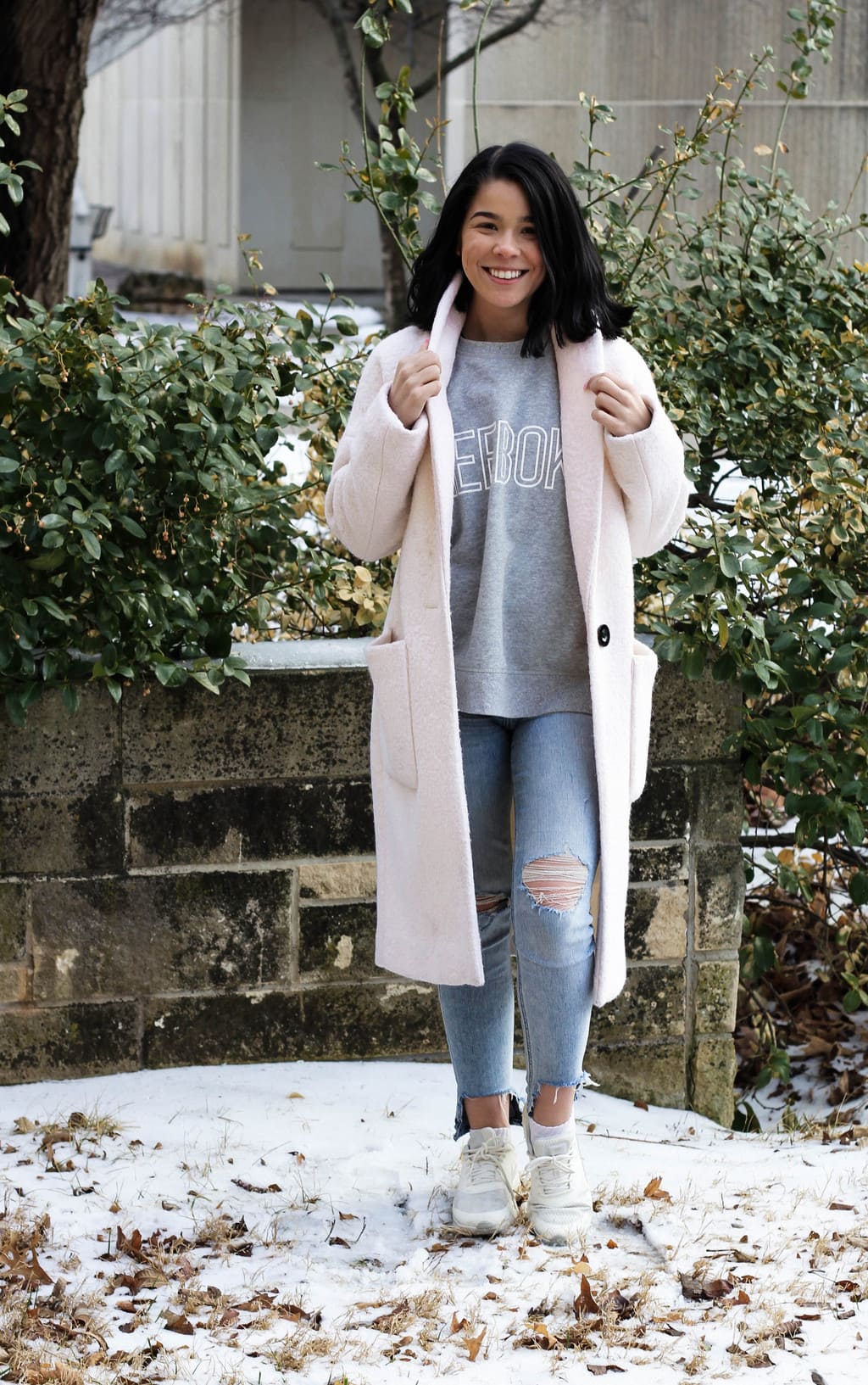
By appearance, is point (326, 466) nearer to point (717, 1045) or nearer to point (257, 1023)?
point (257, 1023)

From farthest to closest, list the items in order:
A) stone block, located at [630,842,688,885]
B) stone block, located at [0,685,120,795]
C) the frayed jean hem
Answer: stone block, located at [630,842,688,885] < stone block, located at [0,685,120,795] < the frayed jean hem

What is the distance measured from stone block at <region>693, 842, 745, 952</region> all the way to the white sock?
3.01 feet


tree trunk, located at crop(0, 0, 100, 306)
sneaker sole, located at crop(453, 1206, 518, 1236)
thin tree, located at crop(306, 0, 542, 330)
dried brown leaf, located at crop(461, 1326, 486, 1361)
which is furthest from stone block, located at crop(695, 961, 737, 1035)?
thin tree, located at crop(306, 0, 542, 330)

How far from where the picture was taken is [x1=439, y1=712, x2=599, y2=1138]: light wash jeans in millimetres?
2629

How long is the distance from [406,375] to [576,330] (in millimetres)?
301

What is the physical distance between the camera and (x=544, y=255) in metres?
2.63

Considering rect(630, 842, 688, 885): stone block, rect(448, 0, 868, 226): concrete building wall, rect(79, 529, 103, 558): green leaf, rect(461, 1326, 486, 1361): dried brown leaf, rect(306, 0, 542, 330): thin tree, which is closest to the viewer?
rect(461, 1326, 486, 1361): dried brown leaf

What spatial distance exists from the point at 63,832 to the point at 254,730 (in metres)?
0.43

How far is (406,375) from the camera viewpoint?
2.57 metres

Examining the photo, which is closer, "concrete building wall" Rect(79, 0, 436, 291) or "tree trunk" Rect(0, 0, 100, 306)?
"tree trunk" Rect(0, 0, 100, 306)

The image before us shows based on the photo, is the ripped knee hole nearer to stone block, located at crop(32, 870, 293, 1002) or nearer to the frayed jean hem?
the frayed jean hem

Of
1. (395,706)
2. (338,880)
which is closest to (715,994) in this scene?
(338,880)

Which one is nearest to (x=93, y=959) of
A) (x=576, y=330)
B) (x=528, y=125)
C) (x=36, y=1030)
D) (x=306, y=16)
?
(x=36, y=1030)

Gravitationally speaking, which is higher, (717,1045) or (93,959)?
(93,959)
